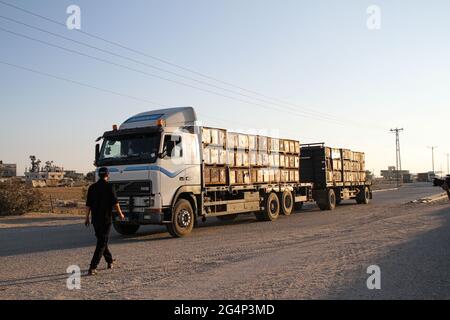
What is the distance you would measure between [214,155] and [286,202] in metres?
6.00

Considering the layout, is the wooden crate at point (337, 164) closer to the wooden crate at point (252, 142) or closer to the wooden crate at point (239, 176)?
the wooden crate at point (252, 142)

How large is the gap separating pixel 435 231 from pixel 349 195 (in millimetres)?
13221

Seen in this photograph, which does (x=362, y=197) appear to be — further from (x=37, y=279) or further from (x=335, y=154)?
(x=37, y=279)

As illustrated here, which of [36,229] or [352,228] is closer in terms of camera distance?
[352,228]

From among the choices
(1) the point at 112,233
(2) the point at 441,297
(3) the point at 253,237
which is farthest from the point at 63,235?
(2) the point at 441,297

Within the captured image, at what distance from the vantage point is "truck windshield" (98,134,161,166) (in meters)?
12.7

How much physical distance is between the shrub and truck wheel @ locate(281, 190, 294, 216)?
15.5m

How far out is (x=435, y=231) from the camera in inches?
514

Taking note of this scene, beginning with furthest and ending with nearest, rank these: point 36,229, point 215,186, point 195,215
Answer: point 36,229, point 215,186, point 195,215

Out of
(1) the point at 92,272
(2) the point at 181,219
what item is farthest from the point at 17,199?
(1) the point at 92,272

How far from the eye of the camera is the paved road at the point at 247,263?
683 cm

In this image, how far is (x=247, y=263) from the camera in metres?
8.98

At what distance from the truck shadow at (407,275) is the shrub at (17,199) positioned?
72.0ft
